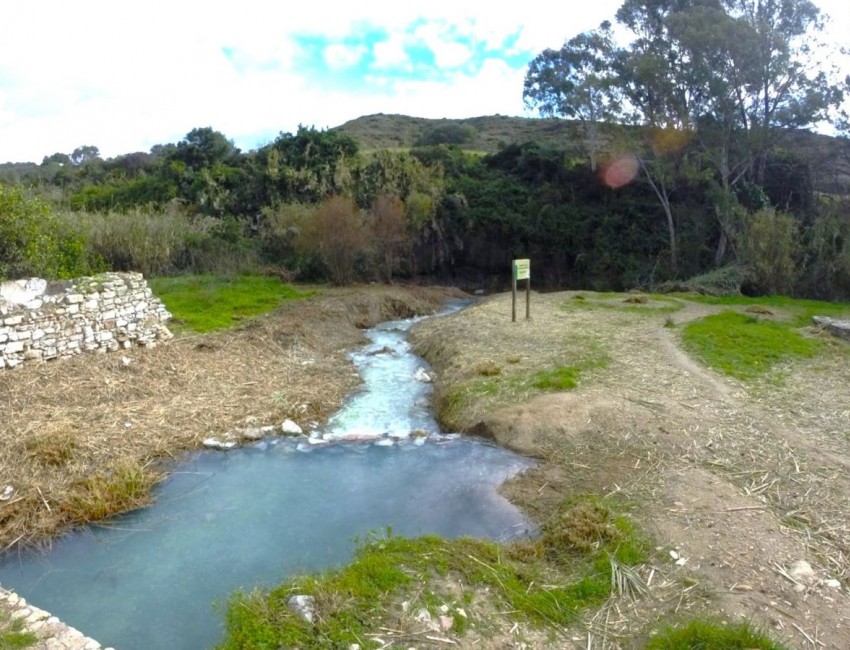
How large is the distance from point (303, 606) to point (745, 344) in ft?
38.9

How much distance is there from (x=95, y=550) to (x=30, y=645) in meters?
2.18

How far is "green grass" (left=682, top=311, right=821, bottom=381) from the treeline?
7692 mm

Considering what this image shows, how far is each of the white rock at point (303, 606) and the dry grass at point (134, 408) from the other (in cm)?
344

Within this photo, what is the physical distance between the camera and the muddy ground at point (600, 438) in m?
5.62

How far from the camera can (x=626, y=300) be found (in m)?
20.8

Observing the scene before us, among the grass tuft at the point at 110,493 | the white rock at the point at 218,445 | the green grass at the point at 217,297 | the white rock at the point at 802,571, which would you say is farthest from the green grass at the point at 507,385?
the green grass at the point at 217,297

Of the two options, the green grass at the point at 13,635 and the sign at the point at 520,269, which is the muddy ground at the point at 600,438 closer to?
the sign at the point at 520,269

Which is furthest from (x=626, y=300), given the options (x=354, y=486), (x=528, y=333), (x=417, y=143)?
(x=417, y=143)

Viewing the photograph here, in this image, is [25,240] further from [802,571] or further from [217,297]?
[802,571]

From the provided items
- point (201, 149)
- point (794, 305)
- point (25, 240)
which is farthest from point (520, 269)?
point (201, 149)

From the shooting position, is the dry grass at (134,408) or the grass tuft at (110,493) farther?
the dry grass at (134,408)

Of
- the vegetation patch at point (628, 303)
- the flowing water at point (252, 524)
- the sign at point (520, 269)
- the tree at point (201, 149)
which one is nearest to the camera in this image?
the flowing water at point (252, 524)

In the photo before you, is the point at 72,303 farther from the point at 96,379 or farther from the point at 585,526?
the point at 585,526

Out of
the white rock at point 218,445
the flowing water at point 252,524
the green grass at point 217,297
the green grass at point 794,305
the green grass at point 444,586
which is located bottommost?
the flowing water at point 252,524
